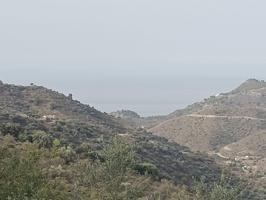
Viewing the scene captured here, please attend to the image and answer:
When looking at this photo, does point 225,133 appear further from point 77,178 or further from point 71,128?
point 77,178

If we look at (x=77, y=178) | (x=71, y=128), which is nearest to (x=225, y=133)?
(x=71, y=128)

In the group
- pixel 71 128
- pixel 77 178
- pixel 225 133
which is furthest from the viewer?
pixel 225 133

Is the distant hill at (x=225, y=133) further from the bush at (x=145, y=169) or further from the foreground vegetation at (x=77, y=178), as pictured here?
the foreground vegetation at (x=77, y=178)

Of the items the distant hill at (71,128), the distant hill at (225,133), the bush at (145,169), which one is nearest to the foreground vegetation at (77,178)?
the bush at (145,169)

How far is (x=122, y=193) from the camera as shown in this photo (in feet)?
79.6

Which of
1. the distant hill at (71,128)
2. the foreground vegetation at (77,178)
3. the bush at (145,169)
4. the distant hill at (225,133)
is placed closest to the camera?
the foreground vegetation at (77,178)

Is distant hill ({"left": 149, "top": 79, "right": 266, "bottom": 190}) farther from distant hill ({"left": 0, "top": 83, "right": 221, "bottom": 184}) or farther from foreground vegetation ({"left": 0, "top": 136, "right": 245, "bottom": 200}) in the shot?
foreground vegetation ({"left": 0, "top": 136, "right": 245, "bottom": 200})

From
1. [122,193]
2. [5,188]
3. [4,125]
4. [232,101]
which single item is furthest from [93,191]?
[232,101]

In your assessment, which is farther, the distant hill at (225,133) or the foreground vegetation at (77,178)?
the distant hill at (225,133)

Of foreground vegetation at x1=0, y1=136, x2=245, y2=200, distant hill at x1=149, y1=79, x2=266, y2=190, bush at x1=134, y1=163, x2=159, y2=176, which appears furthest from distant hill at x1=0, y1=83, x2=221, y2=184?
distant hill at x1=149, y1=79, x2=266, y2=190

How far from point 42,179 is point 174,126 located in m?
95.4

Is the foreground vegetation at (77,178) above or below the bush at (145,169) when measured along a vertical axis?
above

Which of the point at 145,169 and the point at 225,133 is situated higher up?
the point at 145,169

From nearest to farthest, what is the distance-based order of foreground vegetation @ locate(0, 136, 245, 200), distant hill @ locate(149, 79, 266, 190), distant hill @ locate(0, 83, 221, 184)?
foreground vegetation @ locate(0, 136, 245, 200), distant hill @ locate(0, 83, 221, 184), distant hill @ locate(149, 79, 266, 190)
